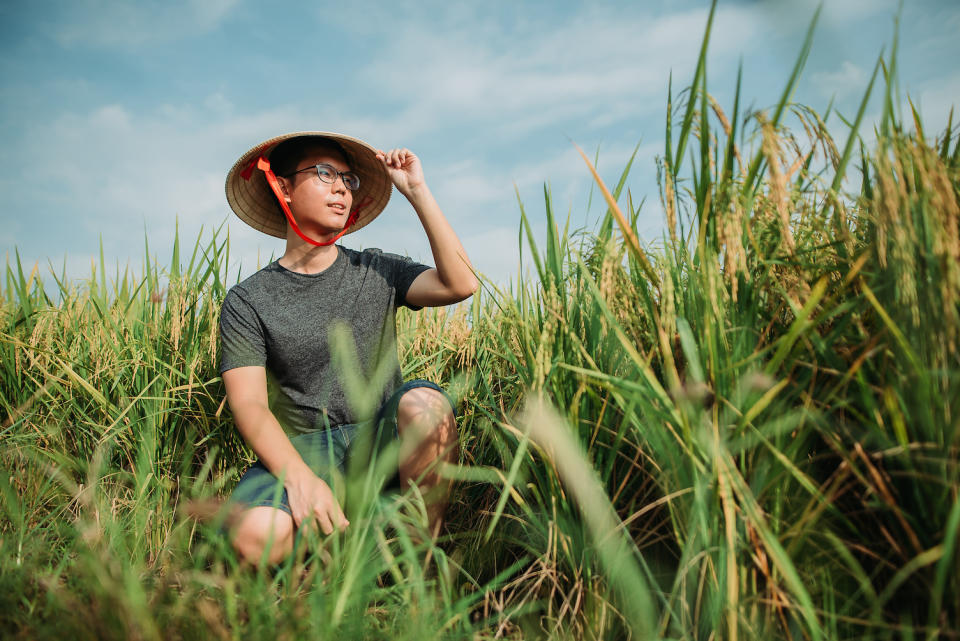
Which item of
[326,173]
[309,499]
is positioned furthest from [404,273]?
[309,499]

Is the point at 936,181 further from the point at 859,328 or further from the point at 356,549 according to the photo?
the point at 356,549

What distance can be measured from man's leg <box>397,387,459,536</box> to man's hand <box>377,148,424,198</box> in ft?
2.76

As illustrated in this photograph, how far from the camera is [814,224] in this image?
1494 mm

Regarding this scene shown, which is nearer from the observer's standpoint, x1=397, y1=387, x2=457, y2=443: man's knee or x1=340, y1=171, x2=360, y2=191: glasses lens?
x1=397, y1=387, x2=457, y2=443: man's knee

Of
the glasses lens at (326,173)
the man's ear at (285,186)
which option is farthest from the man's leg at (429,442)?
the man's ear at (285,186)

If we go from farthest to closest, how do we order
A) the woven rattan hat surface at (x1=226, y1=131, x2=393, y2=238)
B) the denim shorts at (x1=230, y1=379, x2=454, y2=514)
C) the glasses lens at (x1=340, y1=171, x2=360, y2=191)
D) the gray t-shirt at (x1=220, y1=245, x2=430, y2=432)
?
the woven rattan hat surface at (x1=226, y1=131, x2=393, y2=238) < the glasses lens at (x1=340, y1=171, x2=360, y2=191) < the gray t-shirt at (x1=220, y1=245, x2=430, y2=432) < the denim shorts at (x1=230, y1=379, x2=454, y2=514)

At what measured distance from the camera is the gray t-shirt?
2.24 meters

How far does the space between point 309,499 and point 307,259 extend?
44.4 inches

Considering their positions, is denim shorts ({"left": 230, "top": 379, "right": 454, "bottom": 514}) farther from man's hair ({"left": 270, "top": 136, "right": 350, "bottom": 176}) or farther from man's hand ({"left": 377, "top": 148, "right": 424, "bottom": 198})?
man's hair ({"left": 270, "top": 136, "right": 350, "bottom": 176})

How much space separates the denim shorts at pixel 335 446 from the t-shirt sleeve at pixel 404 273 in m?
0.53

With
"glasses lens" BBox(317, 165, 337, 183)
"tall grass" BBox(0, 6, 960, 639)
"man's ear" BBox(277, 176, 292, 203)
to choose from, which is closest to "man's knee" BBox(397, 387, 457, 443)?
"tall grass" BBox(0, 6, 960, 639)

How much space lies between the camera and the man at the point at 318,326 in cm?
193

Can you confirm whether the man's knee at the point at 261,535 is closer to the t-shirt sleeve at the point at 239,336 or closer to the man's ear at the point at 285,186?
the t-shirt sleeve at the point at 239,336

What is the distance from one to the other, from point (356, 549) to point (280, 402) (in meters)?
1.22
